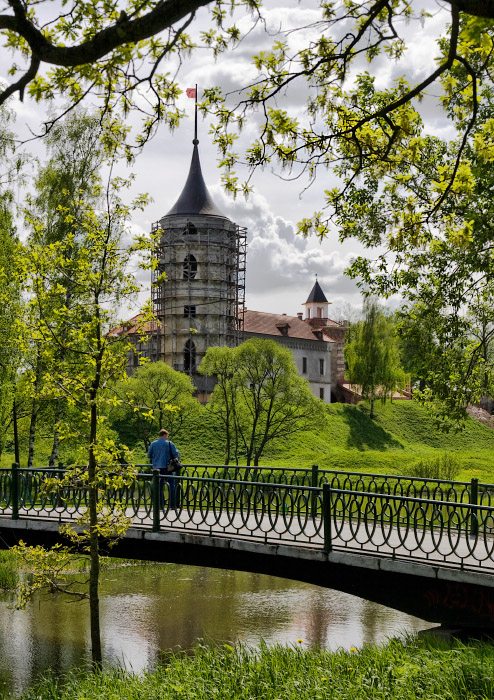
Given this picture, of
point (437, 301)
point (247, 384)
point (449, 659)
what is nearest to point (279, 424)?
point (247, 384)

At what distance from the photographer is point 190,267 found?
57.3 metres

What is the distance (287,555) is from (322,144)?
6.55 m

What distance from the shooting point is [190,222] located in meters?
57.3

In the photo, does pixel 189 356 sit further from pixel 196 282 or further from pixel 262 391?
pixel 262 391

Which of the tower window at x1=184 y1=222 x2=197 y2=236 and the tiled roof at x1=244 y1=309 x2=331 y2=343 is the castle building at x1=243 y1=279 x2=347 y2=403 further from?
the tower window at x1=184 y1=222 x2=197 y2=236

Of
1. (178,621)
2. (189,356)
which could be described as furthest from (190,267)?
(178,621)

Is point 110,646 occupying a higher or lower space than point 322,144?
lower

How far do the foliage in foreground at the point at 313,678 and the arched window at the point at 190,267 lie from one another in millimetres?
48075

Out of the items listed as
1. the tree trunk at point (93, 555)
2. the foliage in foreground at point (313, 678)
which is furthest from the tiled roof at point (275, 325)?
the foliage in foreground at point (313, 678)

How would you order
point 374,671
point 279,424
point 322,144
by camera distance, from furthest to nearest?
point 279,424, point 374,671, point 322,144

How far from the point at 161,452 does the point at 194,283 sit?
1653 inches

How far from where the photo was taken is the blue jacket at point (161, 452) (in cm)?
1565

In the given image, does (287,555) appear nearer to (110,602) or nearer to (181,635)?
(181,635)

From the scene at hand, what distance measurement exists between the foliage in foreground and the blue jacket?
20.2 feet
